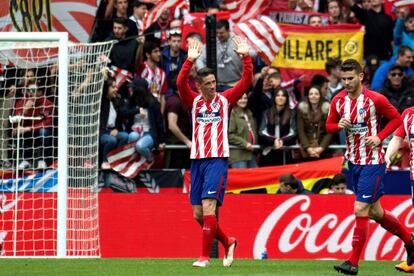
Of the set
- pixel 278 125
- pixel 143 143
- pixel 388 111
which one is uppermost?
pixel 388 111

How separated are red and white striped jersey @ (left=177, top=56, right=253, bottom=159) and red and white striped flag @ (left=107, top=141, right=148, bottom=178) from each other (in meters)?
4.28

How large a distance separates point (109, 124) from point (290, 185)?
2.92m

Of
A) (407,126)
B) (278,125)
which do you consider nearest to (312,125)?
(278,125)

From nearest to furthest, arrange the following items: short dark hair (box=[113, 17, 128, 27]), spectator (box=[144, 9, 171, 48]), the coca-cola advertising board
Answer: the coca-cola advertising board
short dark hair (box=[113, 17, 128, 27])
spectator (box=[144, 9, 171, 48])

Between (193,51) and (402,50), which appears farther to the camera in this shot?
(402,50)

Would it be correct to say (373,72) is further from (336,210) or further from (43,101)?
(43,101)

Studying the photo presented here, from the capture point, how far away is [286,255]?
16.8 metres

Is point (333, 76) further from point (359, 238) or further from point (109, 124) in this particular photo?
point (359, 238)

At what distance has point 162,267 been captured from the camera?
41.9 feet

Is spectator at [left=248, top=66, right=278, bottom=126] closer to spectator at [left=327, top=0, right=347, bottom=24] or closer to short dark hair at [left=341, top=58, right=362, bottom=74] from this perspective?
spectator at [left=327, top=0, right=347, bottom=24]

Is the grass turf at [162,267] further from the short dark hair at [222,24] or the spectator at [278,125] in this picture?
the short dark hair at [222,24]

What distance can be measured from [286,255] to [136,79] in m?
3.59

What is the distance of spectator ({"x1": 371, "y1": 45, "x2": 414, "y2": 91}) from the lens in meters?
18.3

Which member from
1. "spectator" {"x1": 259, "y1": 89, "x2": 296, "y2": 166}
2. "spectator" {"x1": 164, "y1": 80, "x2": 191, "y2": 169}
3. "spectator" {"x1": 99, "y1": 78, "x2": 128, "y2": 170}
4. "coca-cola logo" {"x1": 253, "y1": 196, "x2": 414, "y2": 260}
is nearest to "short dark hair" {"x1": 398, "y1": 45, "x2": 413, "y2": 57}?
"spectator" {"x1": 259, "y1": 89, "x2": 296, "y2": 166}
